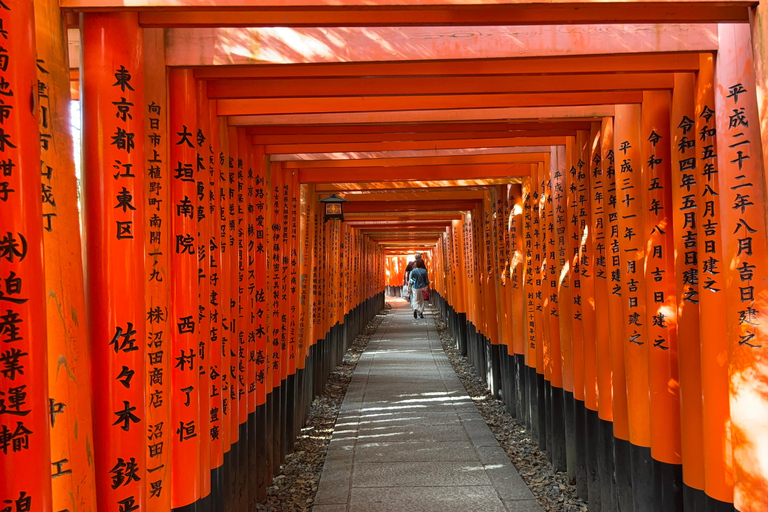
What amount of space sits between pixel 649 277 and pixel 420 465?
3200 millimetres

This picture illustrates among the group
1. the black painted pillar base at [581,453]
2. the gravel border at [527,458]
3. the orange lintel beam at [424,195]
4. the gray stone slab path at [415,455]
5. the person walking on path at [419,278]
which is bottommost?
the gravel border at [527,458]

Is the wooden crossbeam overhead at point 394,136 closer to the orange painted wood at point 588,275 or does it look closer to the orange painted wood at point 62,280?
the orange painted wood at point 588,275

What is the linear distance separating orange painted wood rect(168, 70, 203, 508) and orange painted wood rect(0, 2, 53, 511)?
138cm

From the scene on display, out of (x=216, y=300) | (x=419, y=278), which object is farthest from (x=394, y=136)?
(x=419, y=278)

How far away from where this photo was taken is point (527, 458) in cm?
627

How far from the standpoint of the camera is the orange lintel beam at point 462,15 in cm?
249

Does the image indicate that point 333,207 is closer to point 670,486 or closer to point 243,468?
point 243,468

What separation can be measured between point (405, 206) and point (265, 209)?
218 inches

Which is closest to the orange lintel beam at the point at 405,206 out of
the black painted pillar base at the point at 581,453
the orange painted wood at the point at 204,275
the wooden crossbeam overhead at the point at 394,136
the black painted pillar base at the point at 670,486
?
the wooden crossbeam overhead at the point at 394,136

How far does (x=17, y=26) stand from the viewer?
5.98ft

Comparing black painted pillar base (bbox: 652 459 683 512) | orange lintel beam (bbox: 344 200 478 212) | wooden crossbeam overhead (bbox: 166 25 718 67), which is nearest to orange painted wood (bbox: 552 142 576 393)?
black painted pillar base (bbox: 652 459 683 512)

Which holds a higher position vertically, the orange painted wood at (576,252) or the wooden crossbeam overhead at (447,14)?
the wooden crossbeam overhead at (447,14)

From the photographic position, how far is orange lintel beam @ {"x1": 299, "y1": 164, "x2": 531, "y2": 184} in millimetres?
6785

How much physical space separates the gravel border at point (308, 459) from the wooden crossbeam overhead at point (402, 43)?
357 cm
